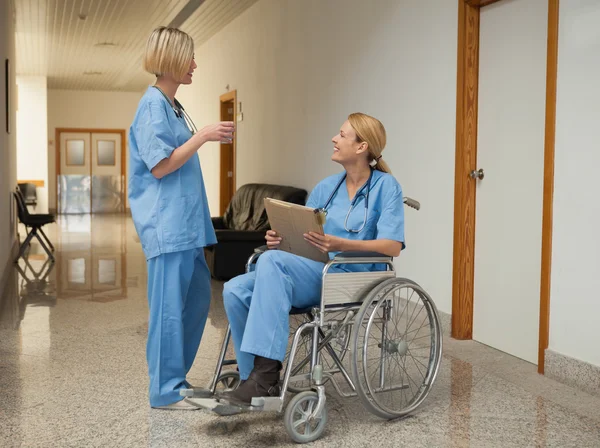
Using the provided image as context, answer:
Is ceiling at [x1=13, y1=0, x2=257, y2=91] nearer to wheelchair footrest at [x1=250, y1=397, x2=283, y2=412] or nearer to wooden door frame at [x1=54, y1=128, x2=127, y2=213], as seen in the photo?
wooden door frame at [x1=54, y1=128, x2=127, y2=213]

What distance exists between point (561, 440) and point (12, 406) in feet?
6.85

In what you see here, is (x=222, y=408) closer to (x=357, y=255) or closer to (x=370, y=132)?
(x=357, y=255)

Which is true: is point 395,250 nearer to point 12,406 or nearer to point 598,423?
point 598,423

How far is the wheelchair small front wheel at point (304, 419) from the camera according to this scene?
2.49 m

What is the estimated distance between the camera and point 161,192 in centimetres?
282

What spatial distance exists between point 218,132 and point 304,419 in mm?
1074

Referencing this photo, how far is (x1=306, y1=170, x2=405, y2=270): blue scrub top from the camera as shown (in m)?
2.82

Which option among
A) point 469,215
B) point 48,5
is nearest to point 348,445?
point 469,215

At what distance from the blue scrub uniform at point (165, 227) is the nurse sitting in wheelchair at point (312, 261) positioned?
233 mm

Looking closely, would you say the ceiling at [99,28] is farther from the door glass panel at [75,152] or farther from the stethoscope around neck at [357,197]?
the stethoscope around neck at [357,197]

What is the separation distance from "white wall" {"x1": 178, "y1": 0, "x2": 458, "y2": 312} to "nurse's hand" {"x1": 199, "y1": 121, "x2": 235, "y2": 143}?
1941mm

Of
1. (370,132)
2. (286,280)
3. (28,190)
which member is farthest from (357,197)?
(28,190)

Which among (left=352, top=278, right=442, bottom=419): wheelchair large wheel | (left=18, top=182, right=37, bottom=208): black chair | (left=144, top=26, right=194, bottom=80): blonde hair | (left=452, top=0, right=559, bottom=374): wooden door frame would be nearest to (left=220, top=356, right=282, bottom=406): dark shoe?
(left=352, top=278, right=442, bottom=419): wheelchair large wheel

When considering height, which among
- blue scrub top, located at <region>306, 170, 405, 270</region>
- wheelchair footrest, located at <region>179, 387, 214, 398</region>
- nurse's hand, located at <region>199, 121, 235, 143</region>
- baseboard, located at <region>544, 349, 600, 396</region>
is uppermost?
nurse's hand, located at <region>199, 121, 235, 143</region>
